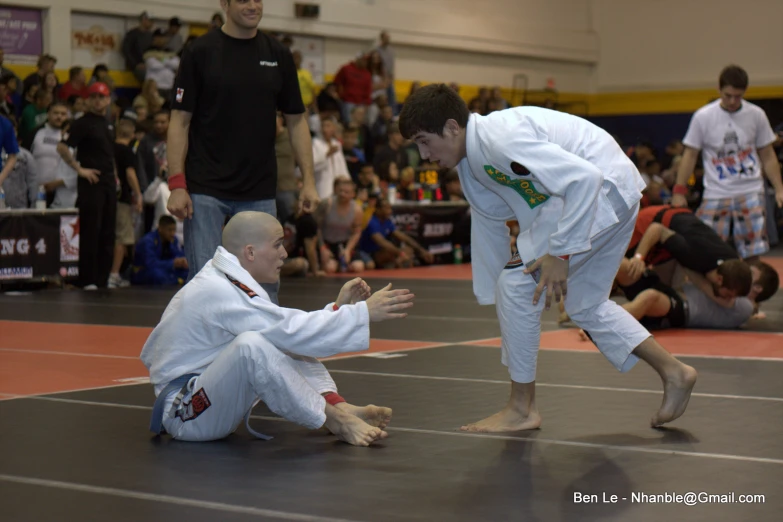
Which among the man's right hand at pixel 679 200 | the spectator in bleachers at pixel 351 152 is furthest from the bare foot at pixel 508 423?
the spectator in bleachers at pixel 351 152

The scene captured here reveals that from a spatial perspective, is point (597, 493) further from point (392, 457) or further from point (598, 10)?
point (598, 10)

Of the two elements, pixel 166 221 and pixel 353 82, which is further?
pixel 353 82

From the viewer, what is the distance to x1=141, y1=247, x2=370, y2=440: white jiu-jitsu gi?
3.76 meters

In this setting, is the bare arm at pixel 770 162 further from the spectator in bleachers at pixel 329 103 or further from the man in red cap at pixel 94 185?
the spectator in bleachers at pixel 329 103

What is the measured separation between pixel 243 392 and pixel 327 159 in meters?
10.6

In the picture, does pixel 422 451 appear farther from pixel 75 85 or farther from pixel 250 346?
pixel 75 85

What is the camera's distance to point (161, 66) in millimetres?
15523

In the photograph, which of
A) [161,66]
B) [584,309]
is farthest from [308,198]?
[161,66]

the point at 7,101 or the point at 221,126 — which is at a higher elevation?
the point at 7,101

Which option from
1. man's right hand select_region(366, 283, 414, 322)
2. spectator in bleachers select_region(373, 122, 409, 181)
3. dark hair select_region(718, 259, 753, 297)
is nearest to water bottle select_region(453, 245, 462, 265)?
spectator in bleachers select_region(373, 122, 409, 181)

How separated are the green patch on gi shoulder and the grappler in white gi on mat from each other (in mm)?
567

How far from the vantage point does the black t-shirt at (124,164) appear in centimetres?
1226

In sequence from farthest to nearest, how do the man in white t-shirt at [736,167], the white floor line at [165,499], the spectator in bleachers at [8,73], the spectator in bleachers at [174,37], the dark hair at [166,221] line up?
the spectator in bleachers at [174,37], the spectator in bleachers at [8,73], the dark hair at [166,221], the man in white t-shirt at [736,167], the white floor line at [165,499]

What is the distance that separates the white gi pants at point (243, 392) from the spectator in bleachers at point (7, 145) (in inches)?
287
